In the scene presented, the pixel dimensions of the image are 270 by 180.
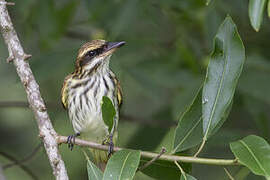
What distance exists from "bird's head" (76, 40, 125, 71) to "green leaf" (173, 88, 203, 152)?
55.1 inches

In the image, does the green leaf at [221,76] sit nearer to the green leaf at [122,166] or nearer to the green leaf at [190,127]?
the green leaf at [190,127]

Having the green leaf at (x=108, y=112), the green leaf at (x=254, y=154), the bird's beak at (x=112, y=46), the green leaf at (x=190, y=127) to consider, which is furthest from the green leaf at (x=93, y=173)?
the bird's beak at (x=112, y=46)

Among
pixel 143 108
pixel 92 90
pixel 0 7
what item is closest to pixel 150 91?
pixel 92 90

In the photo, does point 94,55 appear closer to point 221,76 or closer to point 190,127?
point 190,127

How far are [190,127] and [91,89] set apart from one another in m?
1.56

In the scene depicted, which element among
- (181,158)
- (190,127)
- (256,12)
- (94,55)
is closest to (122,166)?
(181,158)

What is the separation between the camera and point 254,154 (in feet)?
10.1

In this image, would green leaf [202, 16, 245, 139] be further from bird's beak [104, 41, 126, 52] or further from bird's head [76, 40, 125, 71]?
bird's head [76, 40, 125, 71]

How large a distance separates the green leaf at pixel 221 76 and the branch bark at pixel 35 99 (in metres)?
0.89

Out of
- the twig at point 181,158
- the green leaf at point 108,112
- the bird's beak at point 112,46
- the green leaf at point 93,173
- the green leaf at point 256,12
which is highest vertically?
the green leaf at point 256,12

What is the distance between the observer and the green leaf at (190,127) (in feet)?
11.7

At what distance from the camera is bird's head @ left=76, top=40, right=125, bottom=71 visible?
4.93 meters

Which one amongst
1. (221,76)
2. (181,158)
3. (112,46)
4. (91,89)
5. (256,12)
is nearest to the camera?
(256,12)

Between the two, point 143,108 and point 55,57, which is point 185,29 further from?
point 143,108
